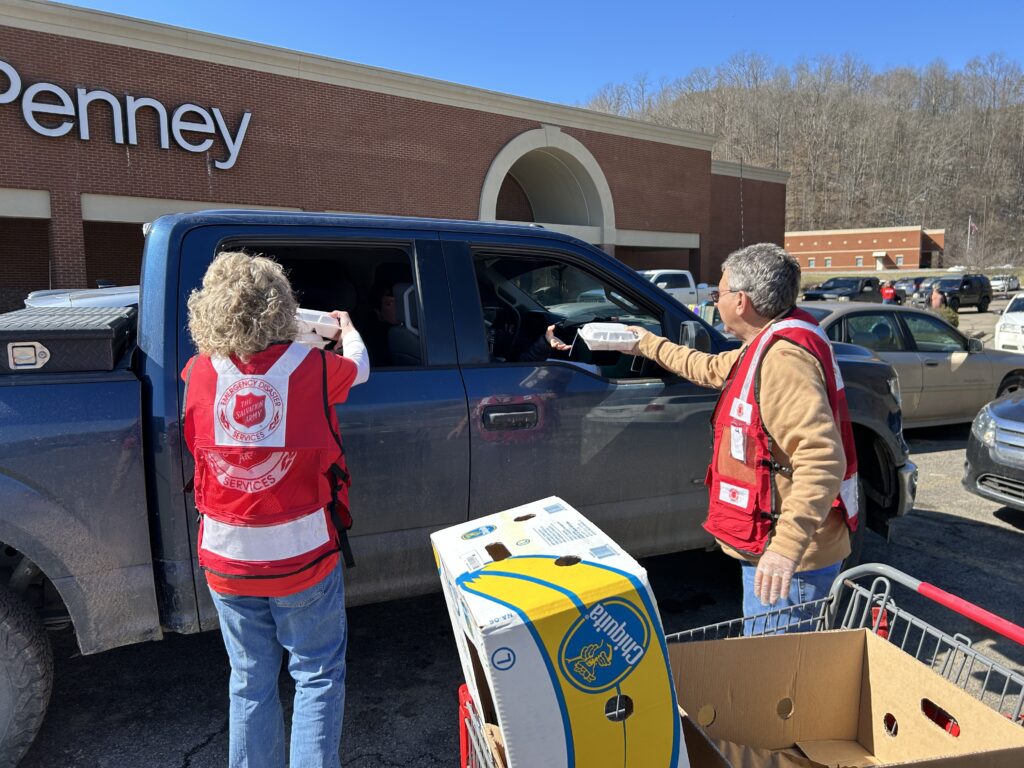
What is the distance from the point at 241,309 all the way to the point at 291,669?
3.54 feet

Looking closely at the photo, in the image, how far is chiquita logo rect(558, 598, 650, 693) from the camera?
137 cm

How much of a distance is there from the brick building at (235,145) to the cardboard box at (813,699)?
2051 cm

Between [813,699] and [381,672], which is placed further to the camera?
[381,672]

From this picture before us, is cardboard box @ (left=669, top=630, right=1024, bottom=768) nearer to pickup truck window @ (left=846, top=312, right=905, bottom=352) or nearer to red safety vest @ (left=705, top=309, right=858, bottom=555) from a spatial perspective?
red safety vest @ (left=705, top=309, right=858, bottom=555)

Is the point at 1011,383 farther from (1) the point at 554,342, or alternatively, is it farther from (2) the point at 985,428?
(1) the point at 554,342

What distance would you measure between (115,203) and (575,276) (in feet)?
61.4

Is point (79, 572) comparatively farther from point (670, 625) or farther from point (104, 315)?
point (670, 625)

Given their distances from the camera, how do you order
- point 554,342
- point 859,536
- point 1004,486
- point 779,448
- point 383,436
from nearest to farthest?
point 779,448
point 383,436
point 554,342
point 859,536
point 1004,486

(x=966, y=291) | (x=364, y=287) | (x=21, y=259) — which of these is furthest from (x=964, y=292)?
(x=364, y=287)

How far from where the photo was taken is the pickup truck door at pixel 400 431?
2.73 m

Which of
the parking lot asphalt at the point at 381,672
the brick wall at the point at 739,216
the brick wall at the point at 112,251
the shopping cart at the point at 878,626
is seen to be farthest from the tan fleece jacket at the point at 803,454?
the brick wall at the point at 739,216

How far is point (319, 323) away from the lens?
2.41 m

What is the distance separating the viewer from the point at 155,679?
3.32m

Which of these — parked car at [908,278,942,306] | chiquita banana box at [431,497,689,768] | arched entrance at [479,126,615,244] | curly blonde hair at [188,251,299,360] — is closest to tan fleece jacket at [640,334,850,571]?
chiquita banana box at [431,497,689,768]
